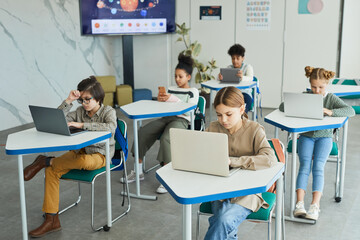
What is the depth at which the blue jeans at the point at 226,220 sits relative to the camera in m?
2.30

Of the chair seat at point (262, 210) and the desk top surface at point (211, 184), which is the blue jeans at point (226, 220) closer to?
the chair seat at point (262, 210)


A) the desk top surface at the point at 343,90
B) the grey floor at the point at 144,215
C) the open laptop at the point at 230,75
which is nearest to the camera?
the grey floor at the point at 144,215

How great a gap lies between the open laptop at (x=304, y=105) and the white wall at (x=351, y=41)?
13.2 feet

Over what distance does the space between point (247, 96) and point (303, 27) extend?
2688 mm

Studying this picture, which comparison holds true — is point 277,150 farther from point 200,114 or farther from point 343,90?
point 343,90

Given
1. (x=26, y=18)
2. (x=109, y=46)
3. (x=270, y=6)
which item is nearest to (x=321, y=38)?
(x=270, y=6)

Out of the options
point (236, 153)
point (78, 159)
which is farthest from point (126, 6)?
point (236, 153)

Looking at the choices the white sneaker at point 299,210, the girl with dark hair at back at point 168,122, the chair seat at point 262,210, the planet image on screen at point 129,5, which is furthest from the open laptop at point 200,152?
the planet image on screen at point 129,5

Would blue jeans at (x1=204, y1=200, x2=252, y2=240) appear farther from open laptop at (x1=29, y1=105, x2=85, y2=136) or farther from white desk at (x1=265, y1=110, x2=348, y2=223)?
open laptop at (x1=29, y1=105, x2=85, y2=136)

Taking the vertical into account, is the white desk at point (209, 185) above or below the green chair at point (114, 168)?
above

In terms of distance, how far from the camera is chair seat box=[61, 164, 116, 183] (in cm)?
312

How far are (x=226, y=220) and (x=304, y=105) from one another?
155cm

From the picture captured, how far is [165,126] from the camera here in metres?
4.32

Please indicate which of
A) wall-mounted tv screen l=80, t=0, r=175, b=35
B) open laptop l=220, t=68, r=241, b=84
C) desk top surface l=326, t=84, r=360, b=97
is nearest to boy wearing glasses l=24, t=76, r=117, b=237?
desk top surface l=326, t=84, r=360, b=97
